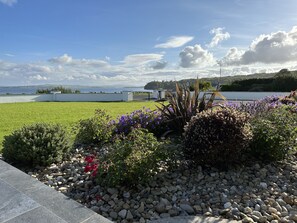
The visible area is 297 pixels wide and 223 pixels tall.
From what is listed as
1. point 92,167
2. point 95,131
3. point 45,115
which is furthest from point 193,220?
point 45,115

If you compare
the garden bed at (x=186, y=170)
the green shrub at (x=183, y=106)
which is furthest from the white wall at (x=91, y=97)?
the garden bed at (x=186, y=170)

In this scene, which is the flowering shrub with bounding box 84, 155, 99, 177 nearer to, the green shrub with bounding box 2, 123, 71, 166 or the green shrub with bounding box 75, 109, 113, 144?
the green shrub with bounding box 2, 123, 71, 166

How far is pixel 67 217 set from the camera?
2119mm

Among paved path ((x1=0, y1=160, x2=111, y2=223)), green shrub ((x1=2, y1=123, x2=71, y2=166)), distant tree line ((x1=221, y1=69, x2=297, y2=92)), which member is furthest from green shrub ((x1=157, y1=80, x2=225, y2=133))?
distant tree line ((x1=221, y1=69, x2=297, y2=92))

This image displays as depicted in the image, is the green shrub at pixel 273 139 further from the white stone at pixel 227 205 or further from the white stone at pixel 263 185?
the white stone at pixel 227 205

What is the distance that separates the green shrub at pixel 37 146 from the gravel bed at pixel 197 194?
197 millimetres

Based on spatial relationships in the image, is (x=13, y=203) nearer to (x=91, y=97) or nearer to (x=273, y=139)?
(x=273, y=139)

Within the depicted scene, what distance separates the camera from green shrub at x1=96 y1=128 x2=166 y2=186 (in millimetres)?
2801

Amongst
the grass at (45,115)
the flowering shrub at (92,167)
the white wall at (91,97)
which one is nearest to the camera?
the flowering shrub at (92,167)

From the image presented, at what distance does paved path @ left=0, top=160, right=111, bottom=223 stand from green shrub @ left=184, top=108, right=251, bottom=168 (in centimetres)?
156

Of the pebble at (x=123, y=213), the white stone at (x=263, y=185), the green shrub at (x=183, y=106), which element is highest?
the green shrub at (x=183, y=106)

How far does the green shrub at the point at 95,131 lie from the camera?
475 cm

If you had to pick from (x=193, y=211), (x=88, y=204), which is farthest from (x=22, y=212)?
(x=193, y=211)

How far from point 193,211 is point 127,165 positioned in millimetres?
809
